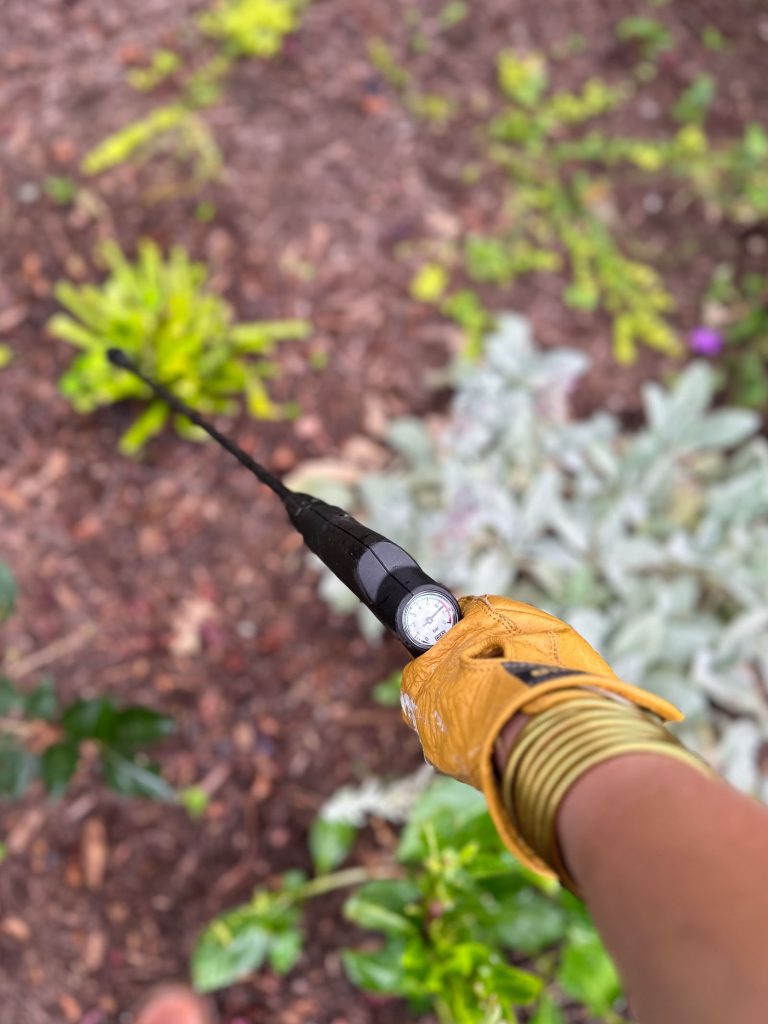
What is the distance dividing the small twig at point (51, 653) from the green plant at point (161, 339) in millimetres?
545

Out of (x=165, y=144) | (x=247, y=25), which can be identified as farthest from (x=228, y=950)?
(x=247, y=25)

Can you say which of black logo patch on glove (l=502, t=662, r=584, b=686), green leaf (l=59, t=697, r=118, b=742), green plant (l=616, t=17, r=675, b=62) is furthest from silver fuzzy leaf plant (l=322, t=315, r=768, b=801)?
green plant (l=616, t=17, r=675, b=62)

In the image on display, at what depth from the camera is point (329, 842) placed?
191 centimetres

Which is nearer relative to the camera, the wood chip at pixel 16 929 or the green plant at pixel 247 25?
the wood chip at pixel 16 929

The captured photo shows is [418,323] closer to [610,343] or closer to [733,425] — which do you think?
[610,343]

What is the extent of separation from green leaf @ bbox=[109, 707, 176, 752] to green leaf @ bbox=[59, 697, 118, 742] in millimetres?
11

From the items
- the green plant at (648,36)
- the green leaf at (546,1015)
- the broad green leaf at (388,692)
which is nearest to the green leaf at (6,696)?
the broad green leaf at (388,692)

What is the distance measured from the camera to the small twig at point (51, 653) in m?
2.12

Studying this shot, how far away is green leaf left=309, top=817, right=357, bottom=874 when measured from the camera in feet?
6.22

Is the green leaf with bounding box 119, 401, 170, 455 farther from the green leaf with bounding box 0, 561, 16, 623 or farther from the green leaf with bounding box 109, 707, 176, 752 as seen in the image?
the green leaf with bounding box 109, 707, 176, 752

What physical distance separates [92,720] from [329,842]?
0.67 m

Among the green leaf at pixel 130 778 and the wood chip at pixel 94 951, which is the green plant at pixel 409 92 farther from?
the wood chip at pixel 94 951

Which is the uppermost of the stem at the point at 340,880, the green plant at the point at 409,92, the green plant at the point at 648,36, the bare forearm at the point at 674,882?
the bare forearm at the point at 674,882

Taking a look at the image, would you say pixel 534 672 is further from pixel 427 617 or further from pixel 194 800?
pixel 194 800
